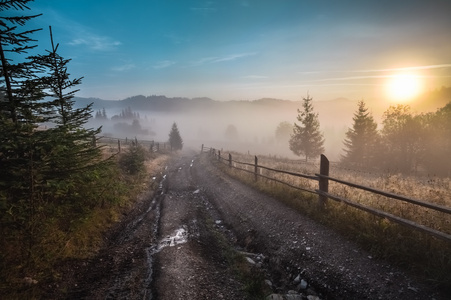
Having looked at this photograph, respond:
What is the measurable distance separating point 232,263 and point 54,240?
4.72 meters

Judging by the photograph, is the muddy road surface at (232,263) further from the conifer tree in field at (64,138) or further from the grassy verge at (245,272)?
the conifer tree in field at (64,138)

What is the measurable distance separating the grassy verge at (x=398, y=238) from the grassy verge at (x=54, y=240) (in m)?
7.23

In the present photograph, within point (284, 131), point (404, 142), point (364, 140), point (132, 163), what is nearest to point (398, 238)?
point (132, 163)

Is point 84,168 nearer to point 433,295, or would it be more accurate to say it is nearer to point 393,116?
point 433,295

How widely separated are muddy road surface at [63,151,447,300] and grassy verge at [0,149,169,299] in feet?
1.66

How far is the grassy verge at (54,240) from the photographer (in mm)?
4742

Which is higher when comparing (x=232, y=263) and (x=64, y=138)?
(x=64, y=138)

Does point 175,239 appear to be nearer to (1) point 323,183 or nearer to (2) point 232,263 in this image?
(2) point 232,263

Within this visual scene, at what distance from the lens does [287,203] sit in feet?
31.4

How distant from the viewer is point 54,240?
607 cm

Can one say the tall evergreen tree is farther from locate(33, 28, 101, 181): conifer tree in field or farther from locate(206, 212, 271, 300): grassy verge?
locate(33, 28, 101, 181): conifer tree in field

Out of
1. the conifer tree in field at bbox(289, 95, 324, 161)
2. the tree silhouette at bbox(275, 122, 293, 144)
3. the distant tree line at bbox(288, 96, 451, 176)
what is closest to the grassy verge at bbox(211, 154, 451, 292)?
the distant tree line at bbox(288, 96, 451, 176)

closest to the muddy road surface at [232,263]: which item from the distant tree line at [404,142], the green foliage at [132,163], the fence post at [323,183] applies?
the fence post at [323,183]

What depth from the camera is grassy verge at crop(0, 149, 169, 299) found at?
4.74m
